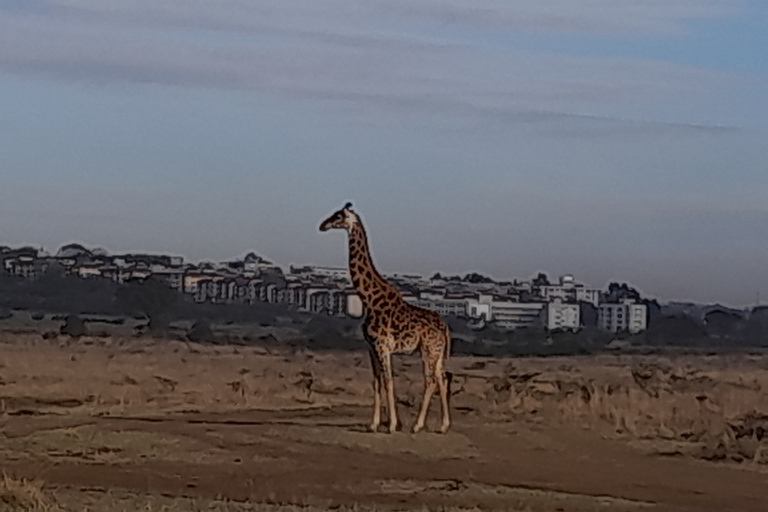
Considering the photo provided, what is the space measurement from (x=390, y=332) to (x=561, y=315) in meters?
93.4

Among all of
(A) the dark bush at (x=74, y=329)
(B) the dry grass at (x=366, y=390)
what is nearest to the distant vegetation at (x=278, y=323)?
(A) the dark bush at (x=74, y=329)

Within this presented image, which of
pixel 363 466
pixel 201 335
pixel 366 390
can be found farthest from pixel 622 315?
pixel 363 466

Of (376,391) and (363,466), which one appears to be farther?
(376,391)

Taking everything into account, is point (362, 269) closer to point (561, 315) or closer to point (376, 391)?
point (376, 391)

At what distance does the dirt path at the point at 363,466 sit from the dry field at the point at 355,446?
0.03 meters

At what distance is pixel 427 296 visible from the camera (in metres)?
103

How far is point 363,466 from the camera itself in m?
21.0

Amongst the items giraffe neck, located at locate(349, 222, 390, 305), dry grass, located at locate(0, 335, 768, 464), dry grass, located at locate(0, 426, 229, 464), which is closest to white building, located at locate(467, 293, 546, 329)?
dry grass, located at locate(0, 335, 768, 464)

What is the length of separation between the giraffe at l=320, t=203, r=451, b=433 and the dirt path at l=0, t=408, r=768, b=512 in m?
0.62

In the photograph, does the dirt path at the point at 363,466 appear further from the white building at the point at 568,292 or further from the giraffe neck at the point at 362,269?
the white building at the point at 568,292

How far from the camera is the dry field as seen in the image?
18203mm

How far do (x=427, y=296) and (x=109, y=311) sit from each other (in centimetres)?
1899

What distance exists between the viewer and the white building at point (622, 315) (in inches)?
4847

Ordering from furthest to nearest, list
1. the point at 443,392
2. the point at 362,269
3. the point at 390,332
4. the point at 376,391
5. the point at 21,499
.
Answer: the point at 362,269 < the point at 443,392 < the point at 376,391 < the point at 390,332 < the point at 21,499
